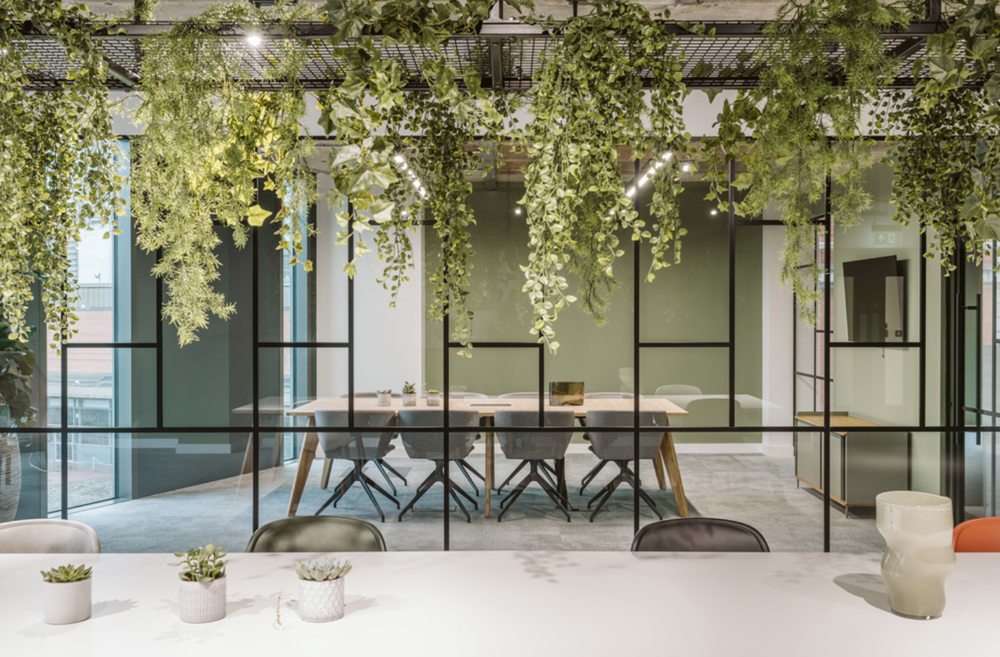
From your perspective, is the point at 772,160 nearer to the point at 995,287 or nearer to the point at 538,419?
the point at 538,419

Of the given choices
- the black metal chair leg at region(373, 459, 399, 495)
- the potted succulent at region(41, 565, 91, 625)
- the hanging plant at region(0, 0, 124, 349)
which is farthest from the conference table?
the potted succulent at region(41, 565, 91, 625)

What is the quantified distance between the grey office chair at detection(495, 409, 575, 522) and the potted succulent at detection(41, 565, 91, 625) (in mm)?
2194

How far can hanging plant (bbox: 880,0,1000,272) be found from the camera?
1.92 metres

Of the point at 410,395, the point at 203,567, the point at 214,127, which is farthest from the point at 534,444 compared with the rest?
the point at 214,127

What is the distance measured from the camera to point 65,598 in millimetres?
1783

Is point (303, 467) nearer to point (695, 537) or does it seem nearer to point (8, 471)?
point (8, 471)

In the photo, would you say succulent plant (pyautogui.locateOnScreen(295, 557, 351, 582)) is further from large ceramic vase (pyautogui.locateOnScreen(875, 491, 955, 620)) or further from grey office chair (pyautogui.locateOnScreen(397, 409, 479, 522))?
grey office chair (pyautogui.locateOnScreen(397, 409, 479, 522))

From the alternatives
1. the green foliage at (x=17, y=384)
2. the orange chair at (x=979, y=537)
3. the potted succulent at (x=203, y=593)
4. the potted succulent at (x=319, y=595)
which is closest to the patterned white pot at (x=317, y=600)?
the potted succulent at (x=319, y=595)

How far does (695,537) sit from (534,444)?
1.32m

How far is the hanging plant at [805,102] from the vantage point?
86.1 inches

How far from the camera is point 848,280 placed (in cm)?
367

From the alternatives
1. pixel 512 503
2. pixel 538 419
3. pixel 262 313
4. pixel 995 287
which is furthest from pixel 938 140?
pixel 262 313

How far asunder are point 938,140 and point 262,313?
10.6 feet

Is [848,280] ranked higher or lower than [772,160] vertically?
lower
